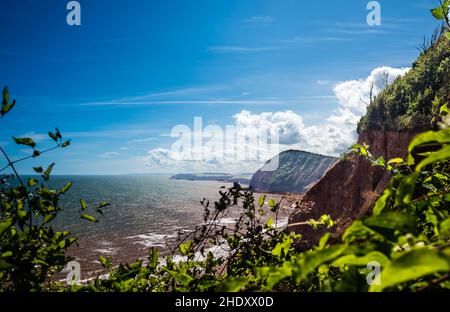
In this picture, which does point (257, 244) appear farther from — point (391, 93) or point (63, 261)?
point (391, 93)

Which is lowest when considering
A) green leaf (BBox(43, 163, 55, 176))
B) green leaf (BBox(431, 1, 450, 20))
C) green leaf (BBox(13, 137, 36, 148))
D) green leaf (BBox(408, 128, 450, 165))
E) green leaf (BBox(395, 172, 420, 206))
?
green leaf (BBox(395, 172, 420, 206))

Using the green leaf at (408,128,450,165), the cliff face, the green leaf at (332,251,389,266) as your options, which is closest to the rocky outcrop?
the green leaf at (408,128,450,165)

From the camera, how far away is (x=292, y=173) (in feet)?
563

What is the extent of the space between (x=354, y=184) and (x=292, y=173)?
14944 centimetres

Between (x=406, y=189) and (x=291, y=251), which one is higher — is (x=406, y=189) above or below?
above

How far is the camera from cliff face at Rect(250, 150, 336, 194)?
162 meters

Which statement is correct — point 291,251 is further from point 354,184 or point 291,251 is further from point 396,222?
point 354,184

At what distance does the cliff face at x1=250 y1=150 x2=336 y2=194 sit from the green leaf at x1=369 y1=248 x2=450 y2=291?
158 meters

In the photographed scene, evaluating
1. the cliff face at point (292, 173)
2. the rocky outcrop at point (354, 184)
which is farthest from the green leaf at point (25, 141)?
the cliff face at point (292, 173)

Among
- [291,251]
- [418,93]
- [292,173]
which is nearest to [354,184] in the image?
[418,93]

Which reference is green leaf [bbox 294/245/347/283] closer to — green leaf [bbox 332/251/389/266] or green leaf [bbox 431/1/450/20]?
green leaf [bbox 332/251/389/266]
